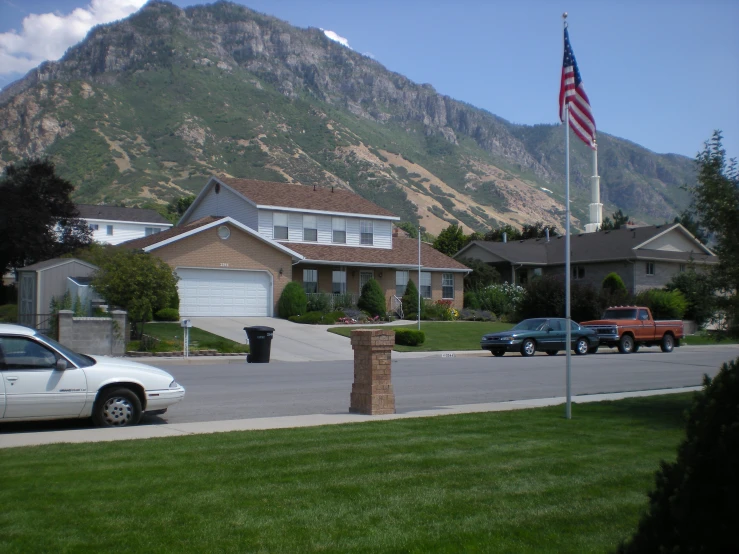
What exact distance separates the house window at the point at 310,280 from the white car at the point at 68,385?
1154 inches

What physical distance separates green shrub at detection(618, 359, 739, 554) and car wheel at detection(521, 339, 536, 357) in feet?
86.9

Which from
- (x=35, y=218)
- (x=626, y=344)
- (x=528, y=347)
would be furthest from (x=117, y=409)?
(x=35, y=218)

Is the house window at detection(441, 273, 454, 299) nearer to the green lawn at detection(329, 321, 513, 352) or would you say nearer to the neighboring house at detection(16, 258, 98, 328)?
the green lawn at detection(329, 321, 513, 352)

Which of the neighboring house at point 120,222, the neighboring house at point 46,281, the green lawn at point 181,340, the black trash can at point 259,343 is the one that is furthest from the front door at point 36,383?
the neighboring house at point 120,222

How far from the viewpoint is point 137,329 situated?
2872 centimetres

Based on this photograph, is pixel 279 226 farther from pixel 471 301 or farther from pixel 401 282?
pixel 471 301

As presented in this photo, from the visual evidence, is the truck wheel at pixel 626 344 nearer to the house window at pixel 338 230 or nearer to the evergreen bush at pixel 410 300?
the evergreen bush at pixel 410 300

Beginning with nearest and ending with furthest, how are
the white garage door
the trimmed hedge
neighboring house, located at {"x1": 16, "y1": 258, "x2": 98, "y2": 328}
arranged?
neighboring house, located at {"x1": 16, "y1": 258, "x2": 98, "y2": 328}, the white garage door, the trimmed hedge

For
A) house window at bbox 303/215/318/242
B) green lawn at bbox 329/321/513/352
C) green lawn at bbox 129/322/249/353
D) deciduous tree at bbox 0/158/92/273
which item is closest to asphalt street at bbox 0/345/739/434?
green lawn at bbox 129/322/249/353

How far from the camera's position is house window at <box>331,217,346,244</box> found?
144ft

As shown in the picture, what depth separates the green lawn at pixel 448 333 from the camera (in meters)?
31.8

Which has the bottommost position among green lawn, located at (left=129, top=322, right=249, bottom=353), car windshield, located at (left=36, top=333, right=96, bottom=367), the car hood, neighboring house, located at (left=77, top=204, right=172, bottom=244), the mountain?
green lawn, located at (left=129, top=322, right=249, bottom=353)

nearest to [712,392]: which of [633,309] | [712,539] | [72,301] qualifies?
[712,539]

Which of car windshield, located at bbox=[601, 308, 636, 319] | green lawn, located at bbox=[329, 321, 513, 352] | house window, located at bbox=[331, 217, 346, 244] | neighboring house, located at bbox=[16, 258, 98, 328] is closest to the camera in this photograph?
neighboring house, located at bbox=[16, 258, 98, 328]
